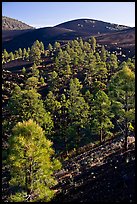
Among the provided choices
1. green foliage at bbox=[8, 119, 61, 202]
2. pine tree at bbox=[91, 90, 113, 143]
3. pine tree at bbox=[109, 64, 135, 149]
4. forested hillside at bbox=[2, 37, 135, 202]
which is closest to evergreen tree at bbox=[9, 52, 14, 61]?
forested hillside at bbox=[2, 37, 135, 202]

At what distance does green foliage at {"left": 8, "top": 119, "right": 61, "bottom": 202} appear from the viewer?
75.0 ft

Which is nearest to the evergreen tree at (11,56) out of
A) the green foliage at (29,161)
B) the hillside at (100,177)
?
the hillside at (100,177)

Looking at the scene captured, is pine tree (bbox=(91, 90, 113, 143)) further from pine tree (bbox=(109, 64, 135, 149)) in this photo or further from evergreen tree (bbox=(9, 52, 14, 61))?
evergreen tree (bbox=(9, 52, 14, 61))

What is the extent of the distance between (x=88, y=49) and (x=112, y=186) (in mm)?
76352

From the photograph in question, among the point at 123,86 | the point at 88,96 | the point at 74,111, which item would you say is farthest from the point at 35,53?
the point at 123,86

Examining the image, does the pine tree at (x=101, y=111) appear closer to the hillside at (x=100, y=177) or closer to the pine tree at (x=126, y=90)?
the hillside at (x=100, y=177)

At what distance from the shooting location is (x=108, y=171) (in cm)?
2872

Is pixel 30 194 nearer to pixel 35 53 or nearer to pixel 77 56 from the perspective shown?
pixel 77 56

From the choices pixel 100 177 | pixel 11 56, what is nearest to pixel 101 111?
pixel 100 177

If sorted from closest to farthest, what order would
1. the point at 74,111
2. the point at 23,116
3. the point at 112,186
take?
1. the point at 112,186
2. the point at 23,116
3. the point at 74,111

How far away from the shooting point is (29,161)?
77.0ft

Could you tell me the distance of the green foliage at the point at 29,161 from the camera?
22.9 m

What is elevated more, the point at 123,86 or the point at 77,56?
the point at 77,56

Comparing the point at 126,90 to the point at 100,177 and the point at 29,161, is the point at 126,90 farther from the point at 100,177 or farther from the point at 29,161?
the point at 29,161
